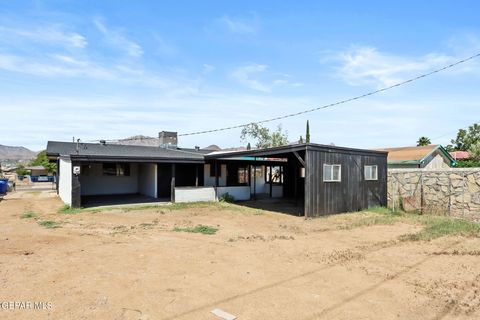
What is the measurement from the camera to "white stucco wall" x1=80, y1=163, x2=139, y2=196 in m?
20.7

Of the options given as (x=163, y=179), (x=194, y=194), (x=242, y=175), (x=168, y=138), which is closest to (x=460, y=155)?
(x=242, y=175)

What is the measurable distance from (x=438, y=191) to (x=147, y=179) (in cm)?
1677

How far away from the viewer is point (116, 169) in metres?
21.7

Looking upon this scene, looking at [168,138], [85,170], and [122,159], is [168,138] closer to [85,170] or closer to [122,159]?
[85,170]

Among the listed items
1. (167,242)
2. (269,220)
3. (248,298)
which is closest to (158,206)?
(269,220)

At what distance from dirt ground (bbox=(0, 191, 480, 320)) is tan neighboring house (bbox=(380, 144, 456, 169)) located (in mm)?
14706

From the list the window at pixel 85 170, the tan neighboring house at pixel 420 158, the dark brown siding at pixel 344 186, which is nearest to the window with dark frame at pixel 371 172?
the dark brown siding at pixel 344 186

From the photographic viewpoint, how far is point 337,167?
15.1 meters

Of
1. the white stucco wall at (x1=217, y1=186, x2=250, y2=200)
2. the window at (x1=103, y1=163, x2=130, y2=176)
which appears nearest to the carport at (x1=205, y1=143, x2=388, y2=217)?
the white stucco wall at (x1=217, y1=186, x2=250, y2=200)

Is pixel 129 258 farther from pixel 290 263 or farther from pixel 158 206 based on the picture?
pixel 158 206

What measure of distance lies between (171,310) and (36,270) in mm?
3415

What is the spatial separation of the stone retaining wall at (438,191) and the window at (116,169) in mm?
16765

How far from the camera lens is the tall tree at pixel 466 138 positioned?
124 feet

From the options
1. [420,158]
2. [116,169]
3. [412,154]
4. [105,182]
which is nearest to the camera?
[105,182]
